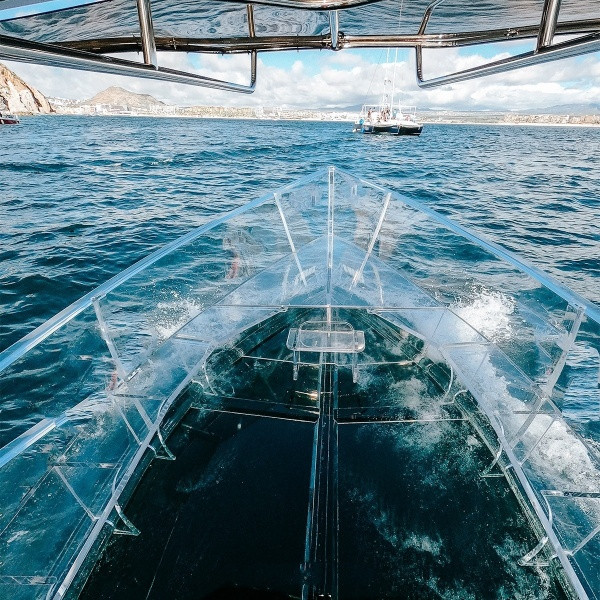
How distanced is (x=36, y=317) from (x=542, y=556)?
641 centimetres

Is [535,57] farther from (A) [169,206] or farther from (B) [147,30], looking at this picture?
(A) [169,206]

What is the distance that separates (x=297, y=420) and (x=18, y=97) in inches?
5223

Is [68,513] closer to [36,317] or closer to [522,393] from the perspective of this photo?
[522,393]

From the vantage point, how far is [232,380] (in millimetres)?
2969

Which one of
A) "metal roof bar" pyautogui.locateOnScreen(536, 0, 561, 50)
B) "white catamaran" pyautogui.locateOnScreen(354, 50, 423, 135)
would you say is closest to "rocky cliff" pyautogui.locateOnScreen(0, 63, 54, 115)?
"white catamaran" pyautogui.locateOnScreen(354, 50, 423, 135)

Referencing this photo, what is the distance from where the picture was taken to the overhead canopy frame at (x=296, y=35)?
4.75 feet

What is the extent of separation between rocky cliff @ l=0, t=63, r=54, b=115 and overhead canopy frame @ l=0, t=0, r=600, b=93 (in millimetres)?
110699

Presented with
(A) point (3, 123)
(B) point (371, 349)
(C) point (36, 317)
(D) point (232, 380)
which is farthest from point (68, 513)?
(A) point (3, 123)

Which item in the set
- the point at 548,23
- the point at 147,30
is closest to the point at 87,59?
the point at 147,30

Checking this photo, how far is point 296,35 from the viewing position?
302 cm

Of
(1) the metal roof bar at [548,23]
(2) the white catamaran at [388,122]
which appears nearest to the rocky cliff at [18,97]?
(2) the white catamaran at [388,122]

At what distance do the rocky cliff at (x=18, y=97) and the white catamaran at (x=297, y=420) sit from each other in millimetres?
111185

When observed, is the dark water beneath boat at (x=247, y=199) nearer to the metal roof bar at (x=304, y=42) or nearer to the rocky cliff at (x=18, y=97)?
the metal roof bar at (x=304, y=42)

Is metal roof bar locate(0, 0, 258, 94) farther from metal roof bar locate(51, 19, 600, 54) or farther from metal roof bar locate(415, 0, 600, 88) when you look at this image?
metal roof bar locate(415, 0, 600, 88)
